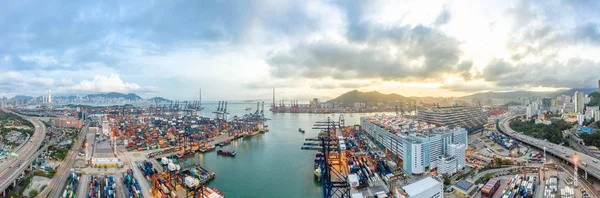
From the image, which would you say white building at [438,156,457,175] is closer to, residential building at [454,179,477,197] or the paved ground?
residential building at [454,179,477,197]

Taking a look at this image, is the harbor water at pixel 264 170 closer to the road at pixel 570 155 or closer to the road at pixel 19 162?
the road at pixel 19 162

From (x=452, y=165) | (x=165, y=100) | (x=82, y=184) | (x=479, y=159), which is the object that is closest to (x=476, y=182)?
(x=452, y=165)

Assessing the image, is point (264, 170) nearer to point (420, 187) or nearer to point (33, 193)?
point (420, 187)

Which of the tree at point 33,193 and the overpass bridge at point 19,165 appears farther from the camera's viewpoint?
the overpass bridge at point 19,165

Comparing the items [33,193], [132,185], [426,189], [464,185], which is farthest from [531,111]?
[33,193]

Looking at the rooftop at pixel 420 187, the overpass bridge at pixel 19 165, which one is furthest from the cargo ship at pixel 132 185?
the rooftop at pixel 420 187

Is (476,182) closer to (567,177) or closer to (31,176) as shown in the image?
(567,177)
